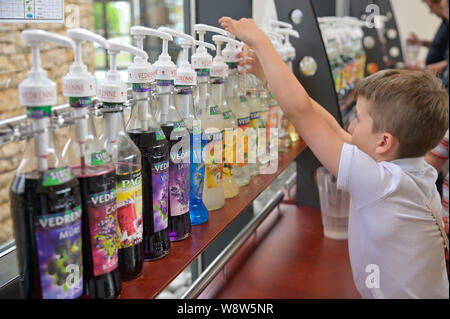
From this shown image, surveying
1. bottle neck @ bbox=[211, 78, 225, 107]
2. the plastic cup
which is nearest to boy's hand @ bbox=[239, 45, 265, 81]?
bottle neck @ bbox=[211, 78, 225, 107]

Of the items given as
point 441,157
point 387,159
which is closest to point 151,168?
point 387,159

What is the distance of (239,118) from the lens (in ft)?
4.34

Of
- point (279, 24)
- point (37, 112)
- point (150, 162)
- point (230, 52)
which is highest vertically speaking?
point (279, 24)

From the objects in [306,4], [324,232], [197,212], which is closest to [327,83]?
[306,4]

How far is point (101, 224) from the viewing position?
0.74 m

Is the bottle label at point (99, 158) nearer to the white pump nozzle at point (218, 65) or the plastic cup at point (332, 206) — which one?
the white pump nozzle at point (218, 65)

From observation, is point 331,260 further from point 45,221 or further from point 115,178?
point 45,221

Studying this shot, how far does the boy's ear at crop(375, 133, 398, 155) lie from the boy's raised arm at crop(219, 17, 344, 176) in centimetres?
12

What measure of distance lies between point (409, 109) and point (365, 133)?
14cm

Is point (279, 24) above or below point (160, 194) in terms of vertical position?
above

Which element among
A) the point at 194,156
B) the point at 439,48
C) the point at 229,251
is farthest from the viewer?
the point at 439,48

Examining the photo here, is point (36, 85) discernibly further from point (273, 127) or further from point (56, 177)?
point (273, 127)

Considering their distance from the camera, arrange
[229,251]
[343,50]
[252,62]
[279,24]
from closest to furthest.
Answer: [252,62] < [229,251] < [279,24] < [343,50]

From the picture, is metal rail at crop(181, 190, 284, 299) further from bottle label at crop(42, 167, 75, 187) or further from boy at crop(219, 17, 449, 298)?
bottle label at crop(42, 167, 75, 187)
